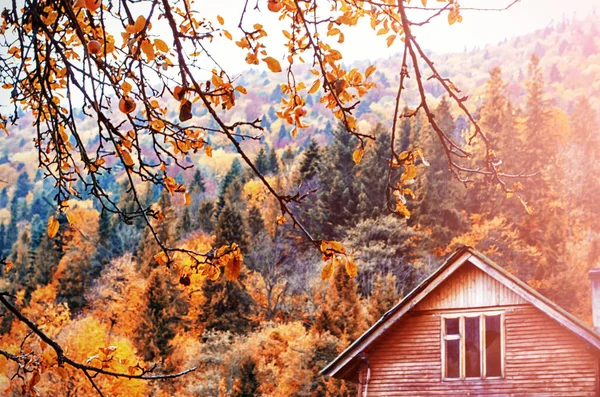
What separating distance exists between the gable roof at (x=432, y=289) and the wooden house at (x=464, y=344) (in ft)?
0.07

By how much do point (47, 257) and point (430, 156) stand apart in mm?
35594

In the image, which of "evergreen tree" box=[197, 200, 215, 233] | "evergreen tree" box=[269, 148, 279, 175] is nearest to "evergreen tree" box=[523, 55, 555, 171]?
"evergreen tree" box=[197, 200, 215, 233]

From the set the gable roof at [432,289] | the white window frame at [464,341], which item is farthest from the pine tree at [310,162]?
the white window frame at [464,341]

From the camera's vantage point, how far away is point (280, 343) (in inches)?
1607

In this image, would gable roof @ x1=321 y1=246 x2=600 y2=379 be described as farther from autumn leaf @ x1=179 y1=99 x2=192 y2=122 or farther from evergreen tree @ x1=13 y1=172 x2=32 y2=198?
evergreen tree @ x1=13 y1=172 x2=32 y2=198

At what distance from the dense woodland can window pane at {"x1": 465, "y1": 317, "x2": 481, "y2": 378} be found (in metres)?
11.2

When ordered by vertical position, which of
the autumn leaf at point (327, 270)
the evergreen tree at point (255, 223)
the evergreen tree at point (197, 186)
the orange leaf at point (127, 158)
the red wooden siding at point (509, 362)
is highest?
the evergreen tree at point (197, 186)

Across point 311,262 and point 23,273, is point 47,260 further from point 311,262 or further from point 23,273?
point 311,262

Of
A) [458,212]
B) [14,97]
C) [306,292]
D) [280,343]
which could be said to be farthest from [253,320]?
[14,97]

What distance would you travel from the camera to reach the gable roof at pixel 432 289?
14.9 meters

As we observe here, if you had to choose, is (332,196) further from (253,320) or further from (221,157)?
(221,157)

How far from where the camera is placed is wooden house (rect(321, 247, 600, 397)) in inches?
582

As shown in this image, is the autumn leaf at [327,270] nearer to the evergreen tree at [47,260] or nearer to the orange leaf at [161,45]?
the orange leaf at [161,45]

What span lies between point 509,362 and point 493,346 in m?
1.68
